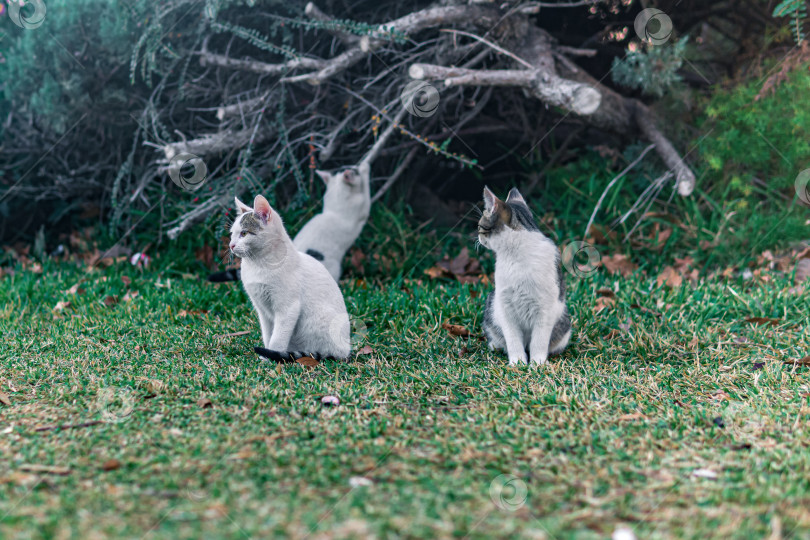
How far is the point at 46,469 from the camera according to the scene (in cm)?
164

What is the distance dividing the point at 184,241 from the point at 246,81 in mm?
1324

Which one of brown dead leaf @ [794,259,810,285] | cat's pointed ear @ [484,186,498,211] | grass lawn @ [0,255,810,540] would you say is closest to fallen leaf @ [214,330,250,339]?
grass lawn @ [0,255,810,540]

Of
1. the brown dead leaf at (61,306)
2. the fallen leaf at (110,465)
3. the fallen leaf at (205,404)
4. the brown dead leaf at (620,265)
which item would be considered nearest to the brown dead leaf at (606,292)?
the brown dead leaf at (620,265)

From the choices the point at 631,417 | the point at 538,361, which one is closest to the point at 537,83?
the point at 538,361

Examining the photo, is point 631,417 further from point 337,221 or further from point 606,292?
point 337,221

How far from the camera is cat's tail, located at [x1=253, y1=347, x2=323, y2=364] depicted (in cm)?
255

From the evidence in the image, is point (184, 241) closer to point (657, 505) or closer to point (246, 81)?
point (246, 81)

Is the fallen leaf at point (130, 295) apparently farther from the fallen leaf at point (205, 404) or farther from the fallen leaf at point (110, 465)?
the fallen leaf at point (110, 465)

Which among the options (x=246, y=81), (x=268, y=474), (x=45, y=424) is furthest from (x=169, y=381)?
(x=246, y=81)

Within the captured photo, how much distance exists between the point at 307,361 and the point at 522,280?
3.17 feet

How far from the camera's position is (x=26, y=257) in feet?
17.6

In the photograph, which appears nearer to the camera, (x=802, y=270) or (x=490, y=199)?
(x=490, y=199)

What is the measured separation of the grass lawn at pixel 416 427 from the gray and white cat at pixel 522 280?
0.48 ft

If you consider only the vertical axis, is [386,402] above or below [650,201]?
below
